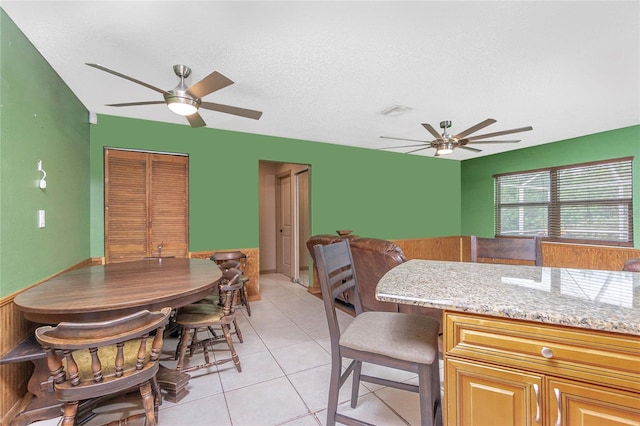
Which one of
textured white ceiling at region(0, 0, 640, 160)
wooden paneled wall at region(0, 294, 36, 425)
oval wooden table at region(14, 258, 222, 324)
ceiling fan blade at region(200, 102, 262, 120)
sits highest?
textured white ceiling at region(0, 0, 640, 160)

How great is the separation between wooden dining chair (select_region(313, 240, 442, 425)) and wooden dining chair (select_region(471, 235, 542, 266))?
78cm

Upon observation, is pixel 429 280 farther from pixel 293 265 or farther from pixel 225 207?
pixel 293 265

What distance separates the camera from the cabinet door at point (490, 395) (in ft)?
3.16

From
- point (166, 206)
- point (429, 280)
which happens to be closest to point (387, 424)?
point (429, 280)

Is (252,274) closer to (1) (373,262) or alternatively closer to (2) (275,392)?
(1) (373,262)

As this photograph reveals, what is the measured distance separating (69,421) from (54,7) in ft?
7.67

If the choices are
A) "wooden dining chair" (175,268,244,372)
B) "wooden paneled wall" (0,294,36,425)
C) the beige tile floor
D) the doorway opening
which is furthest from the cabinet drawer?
the doorway opening

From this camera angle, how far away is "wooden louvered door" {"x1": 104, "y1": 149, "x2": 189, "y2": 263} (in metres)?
3.49

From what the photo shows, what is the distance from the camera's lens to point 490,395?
3.35 feet

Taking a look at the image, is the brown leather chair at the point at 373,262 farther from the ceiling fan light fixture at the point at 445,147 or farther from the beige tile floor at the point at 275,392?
the ceiling fan light fixture at the point at 445,147

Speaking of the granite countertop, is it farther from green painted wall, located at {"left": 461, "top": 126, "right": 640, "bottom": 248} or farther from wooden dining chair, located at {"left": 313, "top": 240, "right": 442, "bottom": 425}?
green painted wall, located at {"left": 461, "top": 126, "right": 640, "bottom": 248}

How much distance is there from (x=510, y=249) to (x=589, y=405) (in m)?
1.11

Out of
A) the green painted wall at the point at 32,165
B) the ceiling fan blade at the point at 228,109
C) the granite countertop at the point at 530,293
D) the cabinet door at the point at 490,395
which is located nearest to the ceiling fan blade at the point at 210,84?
the ceiling fan blade at the point at 228,109

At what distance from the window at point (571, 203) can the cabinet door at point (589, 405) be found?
15.5ft
